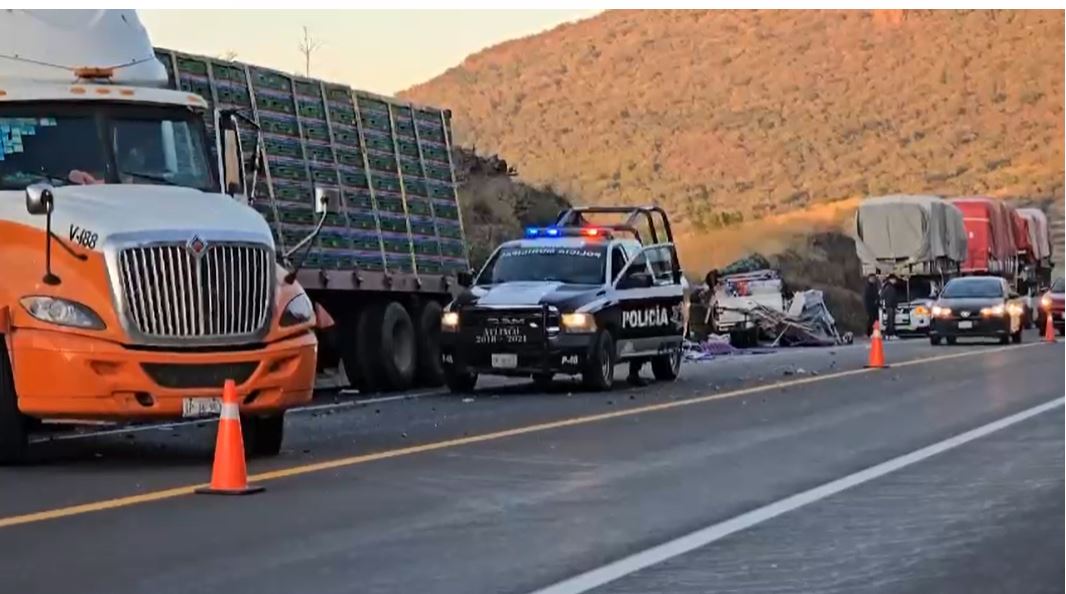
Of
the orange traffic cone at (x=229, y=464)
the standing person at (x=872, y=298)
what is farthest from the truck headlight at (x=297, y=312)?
the standing person at (x=872, y=298)

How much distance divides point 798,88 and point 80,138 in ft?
305

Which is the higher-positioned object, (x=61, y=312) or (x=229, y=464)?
(x=61, y=312)

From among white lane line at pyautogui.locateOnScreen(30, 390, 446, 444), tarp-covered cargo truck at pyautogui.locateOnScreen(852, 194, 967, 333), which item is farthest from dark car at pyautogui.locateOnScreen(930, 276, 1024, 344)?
white lane line at pyautogui.locateOnScreen(30, 390, 446, 444)

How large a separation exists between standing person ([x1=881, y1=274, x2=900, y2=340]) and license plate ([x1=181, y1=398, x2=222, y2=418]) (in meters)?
34.4

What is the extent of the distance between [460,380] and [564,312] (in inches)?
59.1

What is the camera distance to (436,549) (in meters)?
9.66

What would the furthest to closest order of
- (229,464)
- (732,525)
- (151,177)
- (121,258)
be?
(151,177), (121,258), (229,464), (732,525)

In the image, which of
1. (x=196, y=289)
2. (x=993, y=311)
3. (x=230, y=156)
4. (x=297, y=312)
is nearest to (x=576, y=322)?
(x=230, y=156)

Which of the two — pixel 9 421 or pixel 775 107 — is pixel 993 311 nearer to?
pixel 9 421

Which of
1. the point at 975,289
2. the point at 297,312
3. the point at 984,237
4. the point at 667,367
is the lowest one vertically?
the point at 667,367

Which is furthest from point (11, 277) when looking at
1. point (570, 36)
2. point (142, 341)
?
point (570, 36)

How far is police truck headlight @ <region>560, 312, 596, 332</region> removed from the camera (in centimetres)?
2191

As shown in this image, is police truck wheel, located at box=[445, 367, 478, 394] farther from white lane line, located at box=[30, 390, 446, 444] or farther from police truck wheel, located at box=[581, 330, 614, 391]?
police truck wheel, located at box=[581, 330, 614, 391]

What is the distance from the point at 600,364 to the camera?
2222 centimetres
